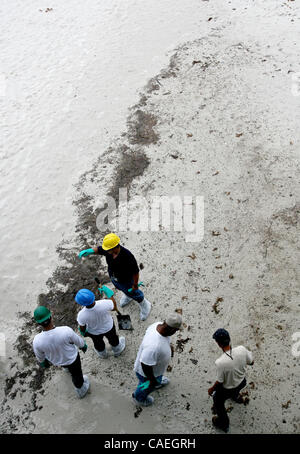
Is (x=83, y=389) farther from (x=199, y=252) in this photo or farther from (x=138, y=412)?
(x=199, y=252)

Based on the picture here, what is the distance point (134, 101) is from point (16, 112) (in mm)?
3902

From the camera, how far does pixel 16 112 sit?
10445 millimetres

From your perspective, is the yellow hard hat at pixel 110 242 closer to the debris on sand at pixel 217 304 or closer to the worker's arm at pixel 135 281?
the worker's arm at pixel 135 281

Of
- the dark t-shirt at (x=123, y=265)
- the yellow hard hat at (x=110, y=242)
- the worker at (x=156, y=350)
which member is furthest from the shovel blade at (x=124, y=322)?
the yellow hard hat at (x=110, y=242)

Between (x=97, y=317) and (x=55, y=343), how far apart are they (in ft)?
2.07

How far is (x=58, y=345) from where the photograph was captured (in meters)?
3.91

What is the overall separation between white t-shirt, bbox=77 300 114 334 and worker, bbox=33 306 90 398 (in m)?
0.25

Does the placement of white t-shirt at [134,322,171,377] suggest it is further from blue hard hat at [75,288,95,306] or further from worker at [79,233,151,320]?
worker at [79,233,151,320]

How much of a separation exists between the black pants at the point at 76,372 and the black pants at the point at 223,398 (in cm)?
184

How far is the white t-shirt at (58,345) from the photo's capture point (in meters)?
3.85

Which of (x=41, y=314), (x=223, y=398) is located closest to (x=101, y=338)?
(x=41, y=314)

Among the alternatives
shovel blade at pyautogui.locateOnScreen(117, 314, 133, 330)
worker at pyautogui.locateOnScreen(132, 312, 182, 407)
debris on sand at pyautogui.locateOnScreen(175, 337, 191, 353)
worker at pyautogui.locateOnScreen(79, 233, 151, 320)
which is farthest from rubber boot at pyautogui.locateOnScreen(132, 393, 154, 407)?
worker at pyautogui.locateOnScreen(79, 233, 151, 320)

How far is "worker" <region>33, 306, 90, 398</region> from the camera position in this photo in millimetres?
3740

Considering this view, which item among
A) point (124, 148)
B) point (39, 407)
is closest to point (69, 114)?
point (124, 148)
